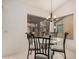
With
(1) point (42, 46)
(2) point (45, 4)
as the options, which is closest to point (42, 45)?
(1) point (42, 46)

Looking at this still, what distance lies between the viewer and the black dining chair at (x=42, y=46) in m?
1.65

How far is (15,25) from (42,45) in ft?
1.92

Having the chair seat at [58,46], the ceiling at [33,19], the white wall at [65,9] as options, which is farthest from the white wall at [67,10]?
the ceiling at [33,19]

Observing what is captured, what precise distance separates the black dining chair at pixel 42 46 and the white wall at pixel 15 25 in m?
0.20

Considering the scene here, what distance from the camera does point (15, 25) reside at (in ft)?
5.02

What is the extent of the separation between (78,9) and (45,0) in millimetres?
753

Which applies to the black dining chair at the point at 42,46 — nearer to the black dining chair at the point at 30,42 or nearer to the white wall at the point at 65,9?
the black dining chair at the point at 30,42

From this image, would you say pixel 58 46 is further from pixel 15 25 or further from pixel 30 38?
pixel 15 25

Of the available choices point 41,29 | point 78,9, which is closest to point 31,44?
point 41,29

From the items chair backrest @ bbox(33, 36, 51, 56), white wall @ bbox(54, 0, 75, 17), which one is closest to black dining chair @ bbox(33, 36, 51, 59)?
chair backrest @ bbox(33, 36, 51, 56)

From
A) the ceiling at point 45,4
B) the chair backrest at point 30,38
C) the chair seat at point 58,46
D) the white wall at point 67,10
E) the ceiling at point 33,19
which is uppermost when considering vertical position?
the ceiling at point 45,4

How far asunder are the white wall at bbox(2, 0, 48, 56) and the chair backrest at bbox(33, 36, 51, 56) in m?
0.20

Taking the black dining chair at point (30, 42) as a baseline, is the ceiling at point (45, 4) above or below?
above

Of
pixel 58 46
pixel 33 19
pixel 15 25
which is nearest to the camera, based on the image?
pixel 15 25
